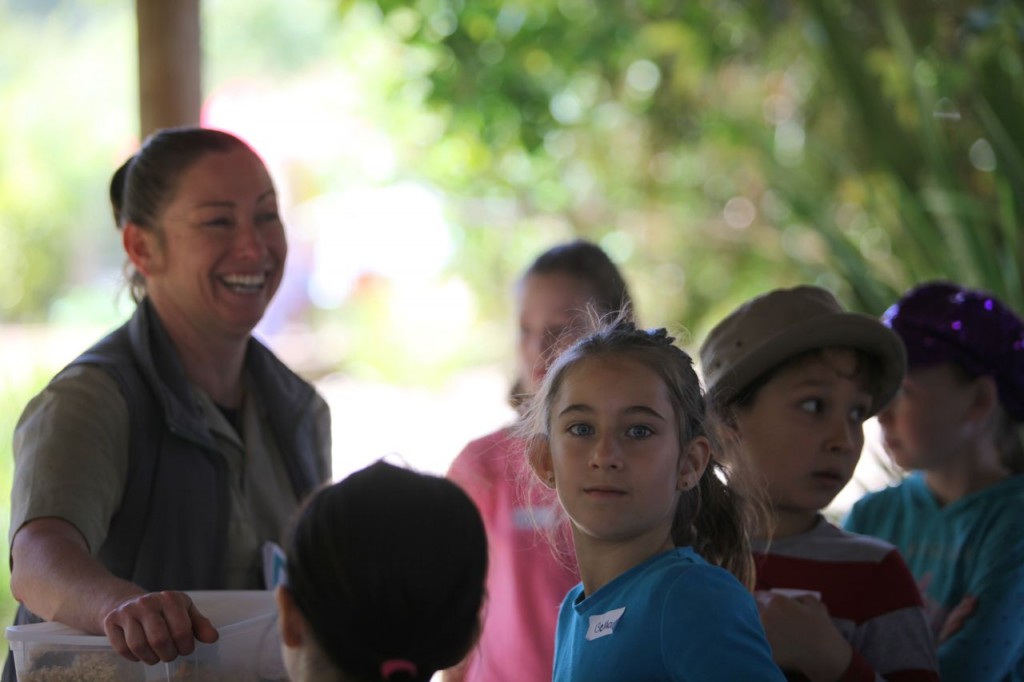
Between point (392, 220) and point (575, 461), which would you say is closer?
point (575, 461)

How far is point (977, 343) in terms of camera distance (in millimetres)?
2330

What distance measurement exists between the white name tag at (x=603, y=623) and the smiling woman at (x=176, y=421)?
2.30 ft

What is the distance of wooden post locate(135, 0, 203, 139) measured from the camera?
10.3ft

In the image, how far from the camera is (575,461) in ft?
5.68

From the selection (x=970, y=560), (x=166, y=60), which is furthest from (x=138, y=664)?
(x=166, y=60)

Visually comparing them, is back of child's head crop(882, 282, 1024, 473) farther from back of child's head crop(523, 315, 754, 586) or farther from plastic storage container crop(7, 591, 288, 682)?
plastic storage container crop(7, 591, 288, 682)

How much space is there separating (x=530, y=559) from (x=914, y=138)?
239 cm

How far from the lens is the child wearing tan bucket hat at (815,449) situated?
1.98m

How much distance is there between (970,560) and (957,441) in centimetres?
22

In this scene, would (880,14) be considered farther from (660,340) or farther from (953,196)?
(660,340)

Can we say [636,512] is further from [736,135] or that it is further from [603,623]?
[736,135]

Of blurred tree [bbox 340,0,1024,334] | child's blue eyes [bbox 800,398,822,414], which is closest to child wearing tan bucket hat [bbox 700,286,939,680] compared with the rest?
child's blue eyes [bbox 800,398,822,414]

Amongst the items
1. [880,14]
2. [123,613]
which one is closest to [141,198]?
[123,613]

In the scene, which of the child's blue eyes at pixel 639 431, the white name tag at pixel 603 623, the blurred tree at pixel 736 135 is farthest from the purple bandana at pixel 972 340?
the blurred tree at pixel 736 135
